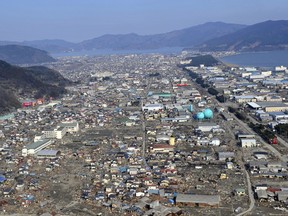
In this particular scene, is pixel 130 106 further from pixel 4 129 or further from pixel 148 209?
pixel 148 209

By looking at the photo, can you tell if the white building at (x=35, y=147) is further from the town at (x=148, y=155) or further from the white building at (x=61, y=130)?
the white building at (x=61, y=130)

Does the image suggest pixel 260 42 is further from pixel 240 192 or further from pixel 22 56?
pixel 240 192

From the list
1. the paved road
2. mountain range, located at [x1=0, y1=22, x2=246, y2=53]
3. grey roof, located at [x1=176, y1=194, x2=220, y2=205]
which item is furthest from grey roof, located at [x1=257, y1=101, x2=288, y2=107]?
mountain range, located at [x1=0, y1=22, x2=246, y2=53]

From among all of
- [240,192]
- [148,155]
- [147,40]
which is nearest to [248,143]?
[148,155]

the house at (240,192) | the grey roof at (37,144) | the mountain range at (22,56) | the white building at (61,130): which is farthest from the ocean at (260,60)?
the house at (240,192)

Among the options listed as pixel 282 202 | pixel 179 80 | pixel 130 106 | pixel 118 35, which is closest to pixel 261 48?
pixel 179 80

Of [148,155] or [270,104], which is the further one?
[270,104]
